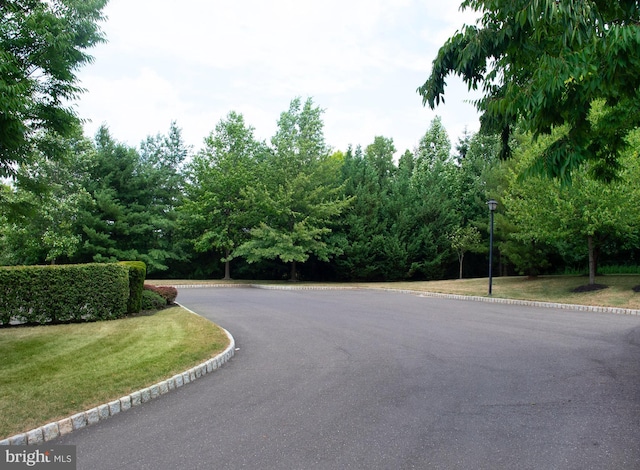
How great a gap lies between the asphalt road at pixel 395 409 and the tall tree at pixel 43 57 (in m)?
4.35

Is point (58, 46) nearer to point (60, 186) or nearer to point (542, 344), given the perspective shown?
point (542, 344)

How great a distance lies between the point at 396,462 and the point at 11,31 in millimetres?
7746

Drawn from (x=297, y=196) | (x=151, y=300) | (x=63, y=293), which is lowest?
(x=151, y=300)

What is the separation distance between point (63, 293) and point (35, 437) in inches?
258

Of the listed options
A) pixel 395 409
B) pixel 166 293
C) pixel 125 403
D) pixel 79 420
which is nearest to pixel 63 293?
pixel 166 293

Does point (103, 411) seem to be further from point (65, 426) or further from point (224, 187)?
point (224, 187)

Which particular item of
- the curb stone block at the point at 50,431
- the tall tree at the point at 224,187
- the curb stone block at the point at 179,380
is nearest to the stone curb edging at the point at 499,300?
the tall tree at the point at 224,187

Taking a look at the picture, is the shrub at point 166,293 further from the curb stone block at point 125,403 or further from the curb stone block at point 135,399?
the curb stone block at point 125,403

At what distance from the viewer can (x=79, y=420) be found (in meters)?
4.03

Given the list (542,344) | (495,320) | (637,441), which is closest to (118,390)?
(637,441)

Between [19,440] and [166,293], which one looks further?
[166,293]

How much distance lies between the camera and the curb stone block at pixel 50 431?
3748mm

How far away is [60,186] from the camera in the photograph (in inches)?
939

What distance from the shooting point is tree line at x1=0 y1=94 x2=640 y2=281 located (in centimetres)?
2477
